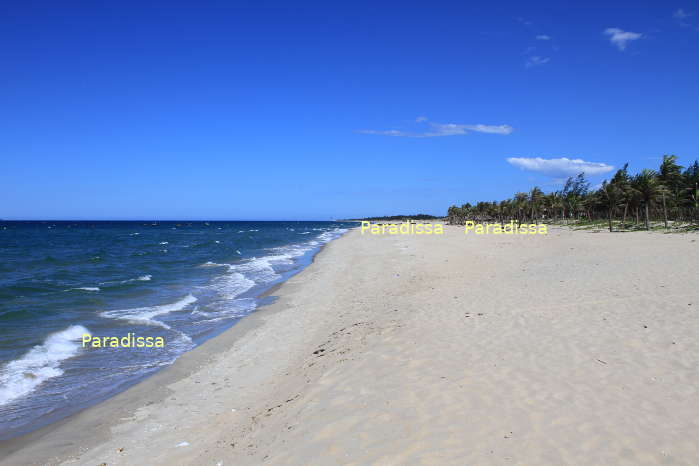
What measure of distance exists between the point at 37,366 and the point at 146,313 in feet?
17.5

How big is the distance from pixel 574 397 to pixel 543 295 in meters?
7.22

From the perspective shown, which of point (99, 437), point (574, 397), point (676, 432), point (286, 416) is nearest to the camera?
point (676, 432)

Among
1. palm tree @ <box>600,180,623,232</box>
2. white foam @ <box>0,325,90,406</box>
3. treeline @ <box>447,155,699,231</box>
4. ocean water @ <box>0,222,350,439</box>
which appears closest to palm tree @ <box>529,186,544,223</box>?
treeline @ <box>447,155,699,231</box>

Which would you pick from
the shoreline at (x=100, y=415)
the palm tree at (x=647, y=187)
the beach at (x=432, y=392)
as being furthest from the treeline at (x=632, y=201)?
the shoreline at (x=100, y=415)

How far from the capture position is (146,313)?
14859 mm

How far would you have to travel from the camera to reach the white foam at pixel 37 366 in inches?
326

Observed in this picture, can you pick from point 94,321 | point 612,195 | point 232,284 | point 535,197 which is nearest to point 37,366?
point 94,321

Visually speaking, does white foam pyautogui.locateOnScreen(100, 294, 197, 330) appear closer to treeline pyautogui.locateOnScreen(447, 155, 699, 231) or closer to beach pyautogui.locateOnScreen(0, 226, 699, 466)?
beach pyautogui.locateOnScreen(0, 226, 699, 466)

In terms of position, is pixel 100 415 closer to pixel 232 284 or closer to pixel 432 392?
pixel 432 392

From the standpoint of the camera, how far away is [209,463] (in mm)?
5098

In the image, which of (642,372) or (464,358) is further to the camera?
(464,358)

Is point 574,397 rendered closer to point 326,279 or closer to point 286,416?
point 286,416

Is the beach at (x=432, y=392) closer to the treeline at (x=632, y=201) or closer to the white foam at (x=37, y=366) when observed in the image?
the white foam at (x=37, y=366)

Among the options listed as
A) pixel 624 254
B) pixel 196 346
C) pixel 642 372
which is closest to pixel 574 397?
pixel 642 372
